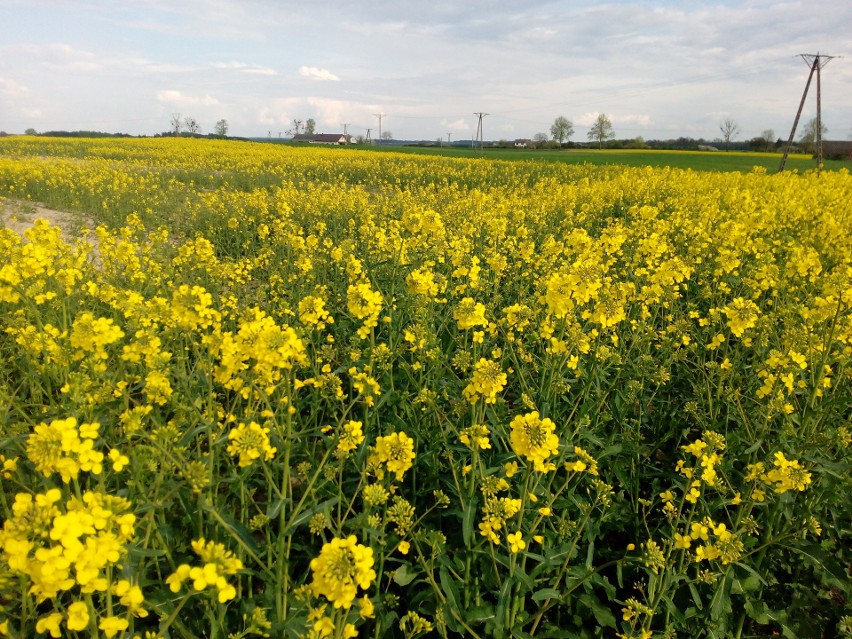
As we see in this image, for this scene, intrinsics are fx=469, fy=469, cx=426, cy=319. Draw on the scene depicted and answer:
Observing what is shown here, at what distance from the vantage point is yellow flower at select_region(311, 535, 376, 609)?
143 centimetres

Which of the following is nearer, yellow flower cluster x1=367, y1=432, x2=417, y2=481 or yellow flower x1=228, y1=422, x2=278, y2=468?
yellow flower x1=228, y1=422, x2=278, y2=468

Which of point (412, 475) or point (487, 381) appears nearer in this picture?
point (487, 381)

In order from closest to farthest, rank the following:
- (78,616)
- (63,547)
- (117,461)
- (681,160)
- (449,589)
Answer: (63,547) → (78,616) → (117,461) → (449,589) → (681,160)

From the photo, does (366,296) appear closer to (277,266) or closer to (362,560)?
(362,560)

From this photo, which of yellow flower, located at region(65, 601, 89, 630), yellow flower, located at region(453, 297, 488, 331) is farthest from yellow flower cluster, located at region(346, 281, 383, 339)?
yellow flower, located at region(65, 601, 89, 630)

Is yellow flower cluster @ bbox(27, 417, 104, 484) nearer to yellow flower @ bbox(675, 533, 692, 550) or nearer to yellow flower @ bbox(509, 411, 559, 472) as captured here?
yellow flower @ bbox(509, 411, 559, 472)

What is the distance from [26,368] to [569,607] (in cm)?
418

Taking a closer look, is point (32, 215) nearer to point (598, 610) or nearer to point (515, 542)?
point (515, 542)

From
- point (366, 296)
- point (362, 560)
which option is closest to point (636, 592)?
point (362, 560)

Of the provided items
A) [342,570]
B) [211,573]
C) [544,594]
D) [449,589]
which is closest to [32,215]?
[211,573]

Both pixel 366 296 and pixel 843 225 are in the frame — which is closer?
pixel 366 296

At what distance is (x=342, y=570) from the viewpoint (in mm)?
1441

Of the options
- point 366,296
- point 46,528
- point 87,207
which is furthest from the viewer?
point 87,207

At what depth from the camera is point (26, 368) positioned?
3637 millimetres
